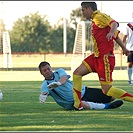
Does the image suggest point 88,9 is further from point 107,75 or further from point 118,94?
point 118,94

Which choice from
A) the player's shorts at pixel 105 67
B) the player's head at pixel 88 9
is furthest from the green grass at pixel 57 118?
the player's head at pixel 88 9

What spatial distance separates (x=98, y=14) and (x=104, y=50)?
615mm

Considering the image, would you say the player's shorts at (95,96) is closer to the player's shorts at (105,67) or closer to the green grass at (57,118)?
the green grass at (57,118)

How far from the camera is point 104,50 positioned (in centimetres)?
979

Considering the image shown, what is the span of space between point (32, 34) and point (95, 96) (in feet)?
206

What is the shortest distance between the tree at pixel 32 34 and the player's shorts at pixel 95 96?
61.1 m

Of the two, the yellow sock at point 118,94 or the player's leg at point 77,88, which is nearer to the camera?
the yellow sock at point 118,94

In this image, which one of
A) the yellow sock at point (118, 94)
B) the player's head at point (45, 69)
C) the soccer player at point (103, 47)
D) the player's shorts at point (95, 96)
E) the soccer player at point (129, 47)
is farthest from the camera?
the soccer player at point (129, 47)

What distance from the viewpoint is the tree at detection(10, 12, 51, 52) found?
72562 mm

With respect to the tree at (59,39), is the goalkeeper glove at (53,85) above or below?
above

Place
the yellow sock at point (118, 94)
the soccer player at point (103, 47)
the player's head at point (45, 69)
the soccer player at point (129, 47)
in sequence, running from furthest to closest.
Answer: the soccer player at point (129, 47), the player's head at point (45, 69), the yellow sock at point (118, 94), the soccer player at point (103, 47)

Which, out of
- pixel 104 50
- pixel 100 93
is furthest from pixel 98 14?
pixel 100 93

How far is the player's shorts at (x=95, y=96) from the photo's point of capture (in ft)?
35.4

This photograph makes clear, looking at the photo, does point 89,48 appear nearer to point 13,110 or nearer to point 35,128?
point 13,110
